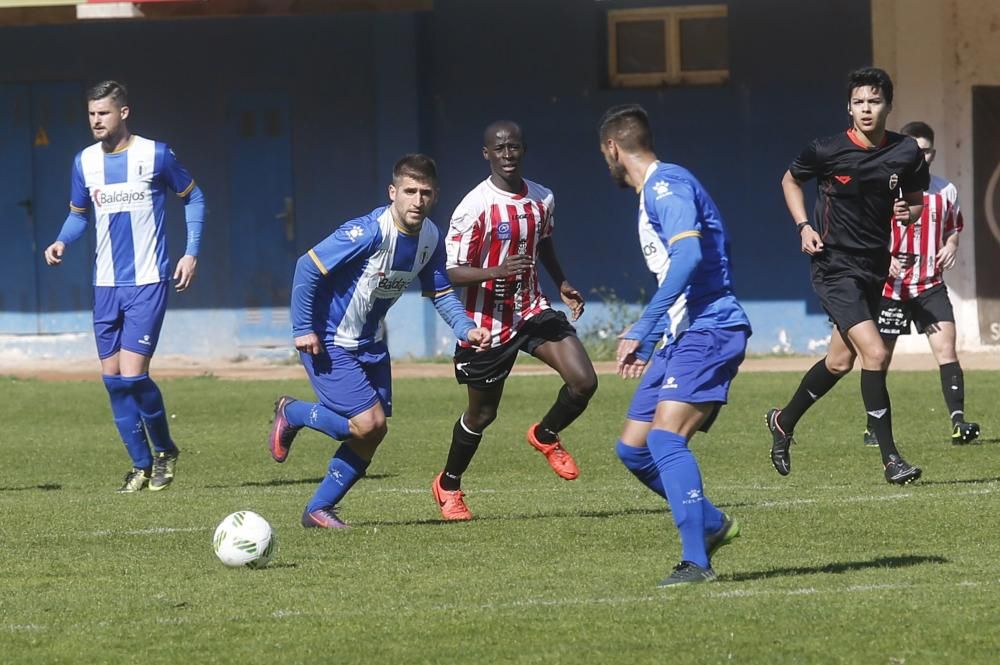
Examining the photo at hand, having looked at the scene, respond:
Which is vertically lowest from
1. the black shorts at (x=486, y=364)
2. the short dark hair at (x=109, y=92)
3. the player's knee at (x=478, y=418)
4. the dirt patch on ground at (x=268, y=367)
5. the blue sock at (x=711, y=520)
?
the dirt patch on ground at (x=268, y=367)

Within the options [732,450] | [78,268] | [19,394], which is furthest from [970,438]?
[78,268]

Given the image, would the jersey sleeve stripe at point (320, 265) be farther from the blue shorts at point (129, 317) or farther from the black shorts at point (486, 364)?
the blue shorts at point (129, 317)

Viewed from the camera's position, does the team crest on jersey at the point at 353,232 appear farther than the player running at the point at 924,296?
No

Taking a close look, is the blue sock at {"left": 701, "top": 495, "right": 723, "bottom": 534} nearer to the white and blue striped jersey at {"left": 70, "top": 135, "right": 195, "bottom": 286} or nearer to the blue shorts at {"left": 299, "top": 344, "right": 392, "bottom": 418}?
the blue shorts at {"left": 299, "top": 344, "right": 392, "bottom": 418}

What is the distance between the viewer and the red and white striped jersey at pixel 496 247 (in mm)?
9586

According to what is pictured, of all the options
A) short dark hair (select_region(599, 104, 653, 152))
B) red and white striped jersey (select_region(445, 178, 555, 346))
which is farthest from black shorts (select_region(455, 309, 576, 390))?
short dark hair (select_region(599, 104, 653, 152))

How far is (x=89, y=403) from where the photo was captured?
16422mm

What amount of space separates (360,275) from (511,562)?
6.18ft

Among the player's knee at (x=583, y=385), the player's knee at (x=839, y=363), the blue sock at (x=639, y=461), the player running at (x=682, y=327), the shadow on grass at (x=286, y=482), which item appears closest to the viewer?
the player running at (x=682, y=327)

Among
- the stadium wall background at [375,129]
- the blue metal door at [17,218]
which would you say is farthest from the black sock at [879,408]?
the blue metal door at [17,218]

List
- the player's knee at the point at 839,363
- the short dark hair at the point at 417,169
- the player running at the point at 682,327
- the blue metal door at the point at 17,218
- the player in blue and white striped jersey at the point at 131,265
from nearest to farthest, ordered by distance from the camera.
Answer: the player running at the point at 682,327 → the short dark hair at the point at 417,169 → the player's knee at the point at 839,363 → the player in blue and white striped jersey at the point at 131,265 → the blue metal door at the point at 17,218

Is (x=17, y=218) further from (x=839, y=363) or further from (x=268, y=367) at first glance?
(x=839, y=363)

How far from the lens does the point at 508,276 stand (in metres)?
9.39

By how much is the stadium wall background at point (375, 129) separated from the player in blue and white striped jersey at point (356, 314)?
11.5 metres
